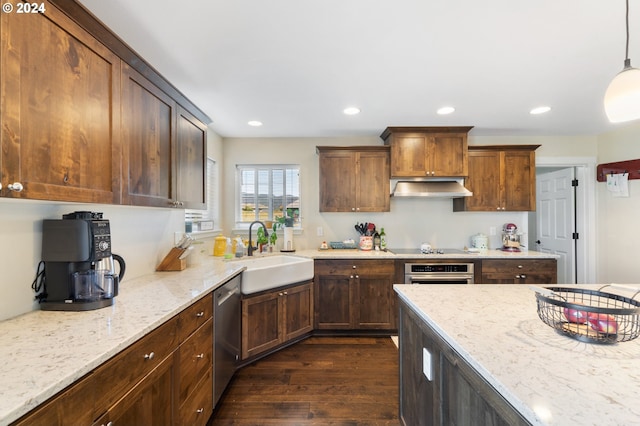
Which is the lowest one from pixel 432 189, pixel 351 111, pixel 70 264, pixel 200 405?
pixel 200 405

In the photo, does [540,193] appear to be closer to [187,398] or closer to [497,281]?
[497,281]

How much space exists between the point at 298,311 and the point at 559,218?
399 centimetres

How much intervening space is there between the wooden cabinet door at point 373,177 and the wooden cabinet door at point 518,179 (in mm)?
1479

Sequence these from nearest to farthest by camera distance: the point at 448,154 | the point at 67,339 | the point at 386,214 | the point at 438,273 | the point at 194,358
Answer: the point at 67,339 → the point at 194,358 → the point at 438,273 → the point at 448,154 → the point at 386,214

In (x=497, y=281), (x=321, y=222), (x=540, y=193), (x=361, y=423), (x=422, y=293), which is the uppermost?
(x=540, y=193)

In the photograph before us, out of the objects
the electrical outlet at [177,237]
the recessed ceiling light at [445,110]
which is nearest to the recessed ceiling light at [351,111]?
the recessed ceiling light at [445,110]

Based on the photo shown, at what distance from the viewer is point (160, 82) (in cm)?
185

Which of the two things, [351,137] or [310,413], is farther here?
[351,137]

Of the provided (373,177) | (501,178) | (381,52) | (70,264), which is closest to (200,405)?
(70,264)

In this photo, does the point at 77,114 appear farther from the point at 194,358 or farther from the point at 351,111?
the point at 351,111

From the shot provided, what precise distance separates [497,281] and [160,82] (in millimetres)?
3712

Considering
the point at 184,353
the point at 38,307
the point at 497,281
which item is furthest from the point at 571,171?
the point at 38,307

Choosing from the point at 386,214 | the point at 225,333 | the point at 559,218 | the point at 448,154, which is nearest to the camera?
the point at 225,333

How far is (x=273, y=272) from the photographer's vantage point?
2.70 meters
